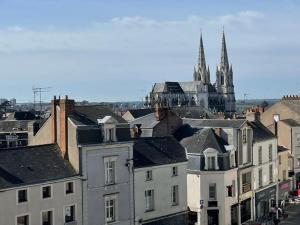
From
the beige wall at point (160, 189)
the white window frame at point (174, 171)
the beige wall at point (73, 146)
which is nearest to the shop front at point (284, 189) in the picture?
the beige wall at point (160, 189)

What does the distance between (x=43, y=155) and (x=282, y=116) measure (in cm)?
4524

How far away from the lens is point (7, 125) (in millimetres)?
78250

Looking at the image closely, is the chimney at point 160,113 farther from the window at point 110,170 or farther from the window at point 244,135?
the window at point 110,170

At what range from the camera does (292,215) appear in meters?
55.5

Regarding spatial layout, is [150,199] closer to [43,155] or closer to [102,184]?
[102,184]

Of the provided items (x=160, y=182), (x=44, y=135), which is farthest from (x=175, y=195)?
(x=44, y=135)

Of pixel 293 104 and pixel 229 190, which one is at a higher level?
pixel 293 104

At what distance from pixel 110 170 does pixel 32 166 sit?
5923 millimetres

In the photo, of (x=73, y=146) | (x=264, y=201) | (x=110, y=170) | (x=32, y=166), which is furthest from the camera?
(x=264, y=201)

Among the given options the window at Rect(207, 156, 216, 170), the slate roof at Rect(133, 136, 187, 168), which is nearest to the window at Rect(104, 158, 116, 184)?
the slate roof at Rect(133, 136, 187, 168)

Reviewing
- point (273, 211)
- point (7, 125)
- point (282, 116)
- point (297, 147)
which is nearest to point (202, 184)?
point (273, 211)

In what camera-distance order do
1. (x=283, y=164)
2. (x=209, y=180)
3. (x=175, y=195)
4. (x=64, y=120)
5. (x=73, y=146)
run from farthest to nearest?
(x=283, y=164) < (x=209, y=180) < (x=175, y=195) < (x=64, y=120) < (x=73, y=146)

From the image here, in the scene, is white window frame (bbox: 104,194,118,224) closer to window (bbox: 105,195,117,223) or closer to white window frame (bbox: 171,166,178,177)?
window (bbox: 105,195,117,223)

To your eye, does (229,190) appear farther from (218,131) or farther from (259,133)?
(259,133)
